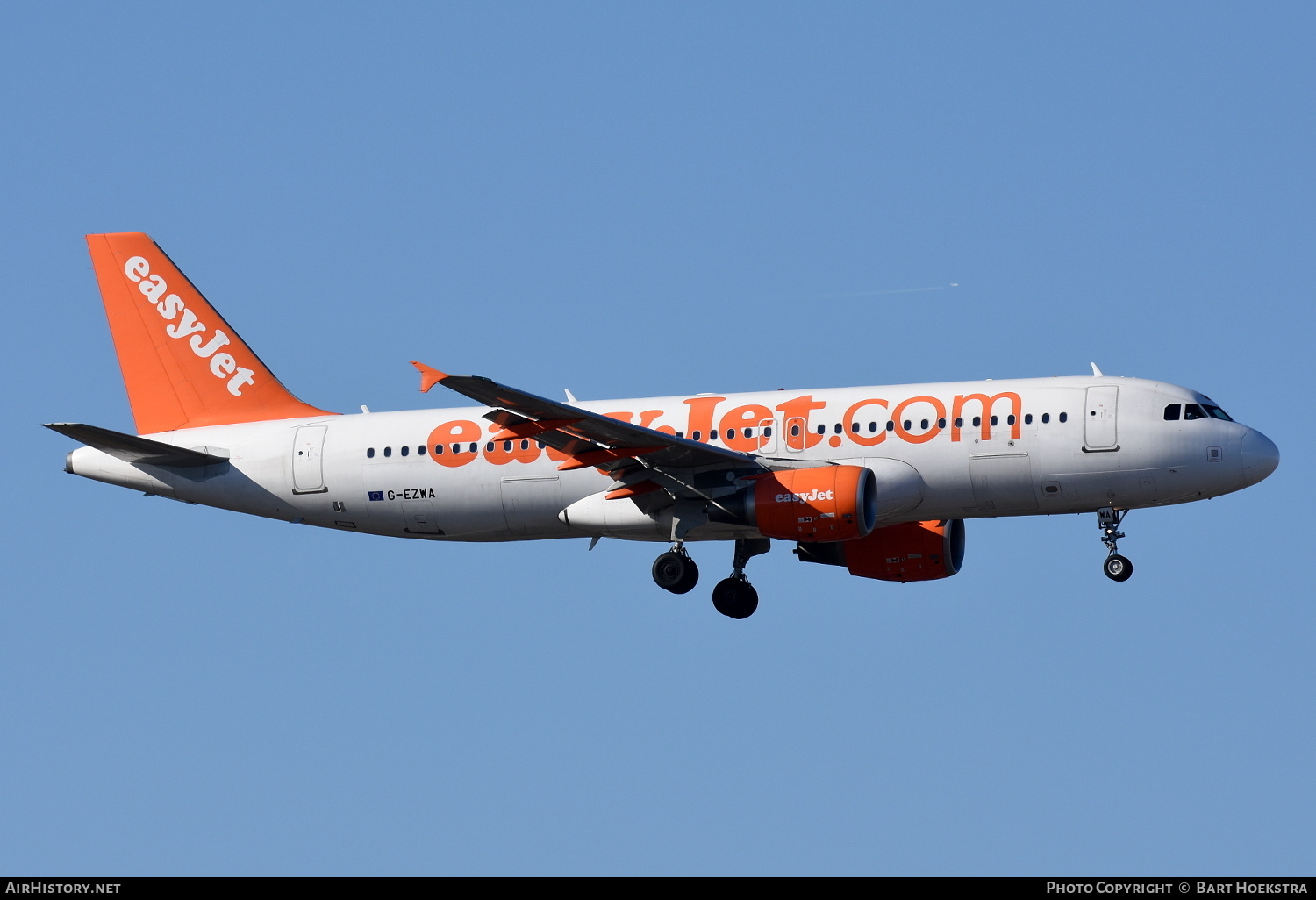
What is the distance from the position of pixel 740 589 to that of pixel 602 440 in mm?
7326

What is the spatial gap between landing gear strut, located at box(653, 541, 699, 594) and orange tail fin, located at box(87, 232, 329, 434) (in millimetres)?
10771

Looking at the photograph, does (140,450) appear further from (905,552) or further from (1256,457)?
(1256,457)

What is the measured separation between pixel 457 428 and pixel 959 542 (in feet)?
45.0

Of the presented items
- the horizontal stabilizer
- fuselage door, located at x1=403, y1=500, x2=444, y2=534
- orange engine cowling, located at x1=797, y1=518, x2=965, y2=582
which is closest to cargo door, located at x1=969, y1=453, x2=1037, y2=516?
orange engine cowling, located at x1=797, y1=518, x2=965, y2=582

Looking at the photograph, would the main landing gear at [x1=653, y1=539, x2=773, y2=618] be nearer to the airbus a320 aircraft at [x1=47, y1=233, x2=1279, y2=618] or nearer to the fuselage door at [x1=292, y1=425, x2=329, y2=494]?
the airbus a320 aircraft at [x1=47, y1=233, x2=1279, y2=618]

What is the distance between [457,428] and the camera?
162ft

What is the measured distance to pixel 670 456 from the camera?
45.7 meters

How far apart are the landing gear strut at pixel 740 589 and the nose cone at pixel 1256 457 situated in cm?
1217

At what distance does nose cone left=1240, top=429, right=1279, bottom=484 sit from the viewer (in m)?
45.1

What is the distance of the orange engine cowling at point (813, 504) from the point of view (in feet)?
146

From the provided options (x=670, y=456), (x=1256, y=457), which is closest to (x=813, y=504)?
(x=670, y=456)

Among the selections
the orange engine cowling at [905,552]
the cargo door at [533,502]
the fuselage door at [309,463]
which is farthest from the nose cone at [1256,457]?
the fuselage door at [309,463]
